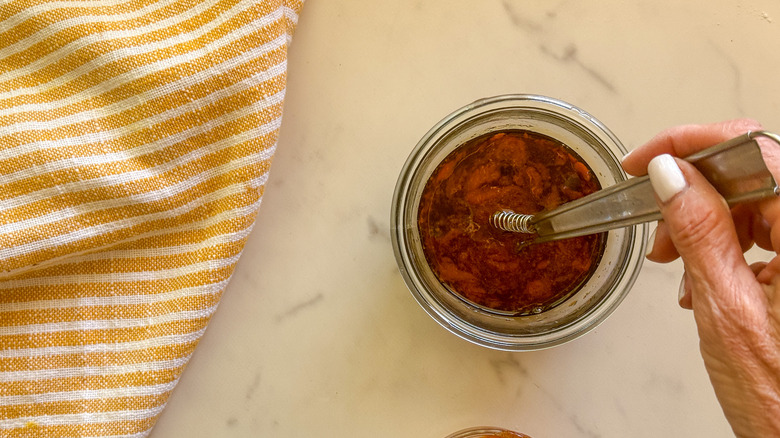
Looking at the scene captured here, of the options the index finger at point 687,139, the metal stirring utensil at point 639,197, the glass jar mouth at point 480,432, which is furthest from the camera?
the glass jar mouth at point 480,432

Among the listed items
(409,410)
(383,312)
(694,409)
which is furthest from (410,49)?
(694,409)

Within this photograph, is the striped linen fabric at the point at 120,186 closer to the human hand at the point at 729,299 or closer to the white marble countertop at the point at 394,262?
the white marble countertop at the point at 394,262

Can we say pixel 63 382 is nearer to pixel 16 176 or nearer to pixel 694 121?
pixel 16 176

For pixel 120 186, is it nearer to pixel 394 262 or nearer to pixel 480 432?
pixel 394 262

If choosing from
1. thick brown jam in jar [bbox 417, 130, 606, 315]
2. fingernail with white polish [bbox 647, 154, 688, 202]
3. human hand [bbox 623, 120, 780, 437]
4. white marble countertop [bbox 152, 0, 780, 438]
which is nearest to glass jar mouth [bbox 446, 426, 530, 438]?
white marble countertop [bbox 152, 0, 780, 438]

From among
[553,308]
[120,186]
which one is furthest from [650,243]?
[120,186]

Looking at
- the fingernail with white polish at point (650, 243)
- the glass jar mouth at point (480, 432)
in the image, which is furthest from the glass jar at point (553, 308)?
the glass jar mouth at point (480, 432)

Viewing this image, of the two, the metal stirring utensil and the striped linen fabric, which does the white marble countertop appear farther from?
the metal stirring utensil
